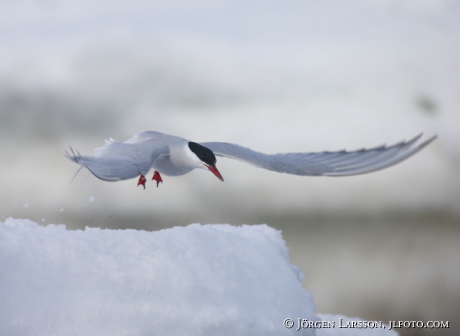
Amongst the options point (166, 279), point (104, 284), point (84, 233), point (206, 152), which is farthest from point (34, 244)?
point (206, 152)

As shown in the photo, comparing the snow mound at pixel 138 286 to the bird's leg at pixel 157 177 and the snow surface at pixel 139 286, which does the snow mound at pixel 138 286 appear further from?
the bird's leg at pixel 157 177

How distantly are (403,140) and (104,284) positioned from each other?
190 cm

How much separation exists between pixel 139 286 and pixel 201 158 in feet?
5.03

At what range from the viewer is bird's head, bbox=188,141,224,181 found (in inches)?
149

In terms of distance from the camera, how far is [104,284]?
240 cm

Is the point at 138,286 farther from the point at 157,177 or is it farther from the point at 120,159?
the point at 157,177

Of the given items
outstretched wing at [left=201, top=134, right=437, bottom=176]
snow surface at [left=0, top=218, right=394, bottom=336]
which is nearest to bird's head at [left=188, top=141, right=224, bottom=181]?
outstretched wing at [left=201, top=134, right=437, bottom=176]

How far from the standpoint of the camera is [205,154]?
12.4 ft

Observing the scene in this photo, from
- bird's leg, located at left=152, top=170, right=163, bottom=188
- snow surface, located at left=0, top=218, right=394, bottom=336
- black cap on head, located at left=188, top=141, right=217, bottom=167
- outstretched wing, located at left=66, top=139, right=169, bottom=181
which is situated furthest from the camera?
bird's leg, located at left=152, top=170, right=163, bottom=188

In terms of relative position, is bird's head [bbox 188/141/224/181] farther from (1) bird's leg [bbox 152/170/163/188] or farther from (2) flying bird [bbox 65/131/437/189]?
(1) bird's leg [bbox 152/170/163/188]

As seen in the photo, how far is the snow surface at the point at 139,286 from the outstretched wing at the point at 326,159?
874 millimetres

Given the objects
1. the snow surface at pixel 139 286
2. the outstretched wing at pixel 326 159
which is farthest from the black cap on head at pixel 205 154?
the snow surface at pixel 139 286

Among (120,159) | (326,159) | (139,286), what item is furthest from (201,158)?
(139,286)

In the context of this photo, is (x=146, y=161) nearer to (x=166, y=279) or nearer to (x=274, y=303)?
Result: (x=166, y=279)
